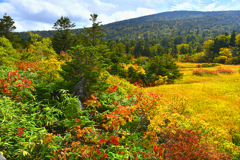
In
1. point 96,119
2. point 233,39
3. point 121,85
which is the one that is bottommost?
point 121,85

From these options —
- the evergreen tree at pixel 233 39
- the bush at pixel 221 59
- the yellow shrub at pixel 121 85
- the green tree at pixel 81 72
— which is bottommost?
the bush at pixel 221 59

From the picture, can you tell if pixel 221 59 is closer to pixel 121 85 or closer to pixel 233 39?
pixel 233 39

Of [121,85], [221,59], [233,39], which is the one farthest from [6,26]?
[233,39]

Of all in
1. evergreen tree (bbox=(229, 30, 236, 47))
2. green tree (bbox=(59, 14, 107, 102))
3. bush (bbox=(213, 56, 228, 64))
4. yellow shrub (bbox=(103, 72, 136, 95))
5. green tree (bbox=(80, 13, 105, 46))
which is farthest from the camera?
evergreen tree (bbox=(229, 30, 236, 47))

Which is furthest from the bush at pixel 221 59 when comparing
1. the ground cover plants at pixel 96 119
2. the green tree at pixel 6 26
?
the green tree at pixel 6 26

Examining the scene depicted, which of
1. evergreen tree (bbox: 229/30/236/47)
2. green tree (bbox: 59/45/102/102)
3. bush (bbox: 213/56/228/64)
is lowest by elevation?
bush (bbox: 213/56/228/64)

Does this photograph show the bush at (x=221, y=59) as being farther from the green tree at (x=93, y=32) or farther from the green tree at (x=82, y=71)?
the green tree at (x=82, y=71)

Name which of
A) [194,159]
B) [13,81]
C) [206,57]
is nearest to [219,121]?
[194,159]

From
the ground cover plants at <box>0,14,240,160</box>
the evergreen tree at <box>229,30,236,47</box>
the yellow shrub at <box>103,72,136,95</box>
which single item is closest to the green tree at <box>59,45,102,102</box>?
the ground cover plants at <box>0,14,240,160</box>

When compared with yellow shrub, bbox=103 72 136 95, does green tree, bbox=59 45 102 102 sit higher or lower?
higher

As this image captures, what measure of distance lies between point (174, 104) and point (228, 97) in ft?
38.0

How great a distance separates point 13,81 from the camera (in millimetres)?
5934

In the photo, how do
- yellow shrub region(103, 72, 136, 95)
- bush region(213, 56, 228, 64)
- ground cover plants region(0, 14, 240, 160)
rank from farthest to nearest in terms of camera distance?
bush region(213, 56, 228, 64)
yellow shrub region(103, 72, 136, 95)
ground cover plants region(0, 14, 240, 160)

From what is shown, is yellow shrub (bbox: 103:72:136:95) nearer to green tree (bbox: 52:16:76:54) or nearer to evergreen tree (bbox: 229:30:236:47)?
green tree (bbox: 52:16:76:54)
